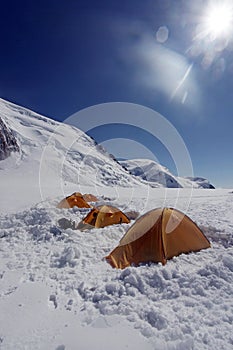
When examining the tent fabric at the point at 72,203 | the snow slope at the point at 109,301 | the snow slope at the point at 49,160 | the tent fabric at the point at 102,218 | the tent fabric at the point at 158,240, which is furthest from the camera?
the snow slope at the point at 49,160

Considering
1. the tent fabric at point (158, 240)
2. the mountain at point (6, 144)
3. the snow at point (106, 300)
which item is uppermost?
the mountain at point (6, 144)

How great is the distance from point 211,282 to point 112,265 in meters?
2.54

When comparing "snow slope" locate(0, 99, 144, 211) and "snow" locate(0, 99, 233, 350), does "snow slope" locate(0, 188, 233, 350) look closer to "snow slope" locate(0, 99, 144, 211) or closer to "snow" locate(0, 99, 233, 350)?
"snow" locate(0, 99, 233, 350)

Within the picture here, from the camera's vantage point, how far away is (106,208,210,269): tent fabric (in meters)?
7.25

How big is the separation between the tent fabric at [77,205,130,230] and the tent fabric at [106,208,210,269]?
4.11m

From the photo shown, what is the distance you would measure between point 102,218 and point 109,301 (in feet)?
23.0

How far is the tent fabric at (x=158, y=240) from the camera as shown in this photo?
7.25m

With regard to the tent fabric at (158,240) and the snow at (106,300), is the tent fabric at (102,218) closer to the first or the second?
the snow at (106,300)

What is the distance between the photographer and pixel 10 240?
376 inches

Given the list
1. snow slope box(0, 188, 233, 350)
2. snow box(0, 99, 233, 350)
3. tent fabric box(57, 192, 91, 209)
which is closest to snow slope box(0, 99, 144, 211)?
tent fabric box(57, 192, 91, 209)

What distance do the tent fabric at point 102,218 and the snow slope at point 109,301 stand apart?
3589mm

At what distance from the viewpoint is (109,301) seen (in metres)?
5.42

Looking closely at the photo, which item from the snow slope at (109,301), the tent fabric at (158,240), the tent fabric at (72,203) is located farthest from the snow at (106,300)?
the tent fabric at (72,203)

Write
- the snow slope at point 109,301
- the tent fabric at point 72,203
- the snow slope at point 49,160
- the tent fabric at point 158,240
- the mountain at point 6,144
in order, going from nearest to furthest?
the snow slope at point 109,301 < the tent fabric at point 158,240 < the tent fabric at point 72,203 < the snow slope at point 49,160 < the mountain at point 6,144
